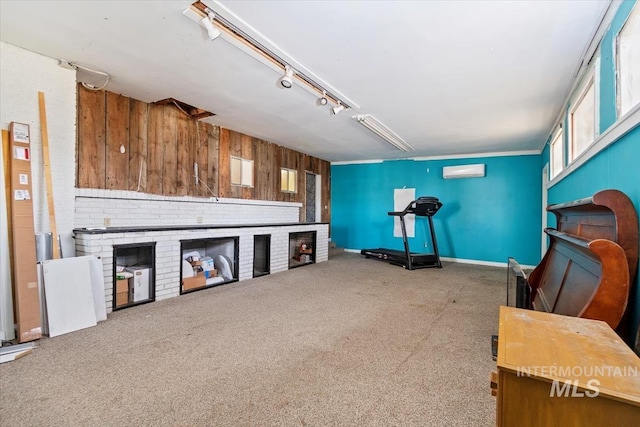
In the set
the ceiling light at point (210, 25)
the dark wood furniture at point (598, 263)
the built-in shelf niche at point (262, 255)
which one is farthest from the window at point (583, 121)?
the built-in shelf niche at point (262, 255)

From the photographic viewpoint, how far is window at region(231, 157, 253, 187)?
17.6 ft

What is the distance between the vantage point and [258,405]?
1668 mm

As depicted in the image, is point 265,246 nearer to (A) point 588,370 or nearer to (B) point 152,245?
(B) point 152,245

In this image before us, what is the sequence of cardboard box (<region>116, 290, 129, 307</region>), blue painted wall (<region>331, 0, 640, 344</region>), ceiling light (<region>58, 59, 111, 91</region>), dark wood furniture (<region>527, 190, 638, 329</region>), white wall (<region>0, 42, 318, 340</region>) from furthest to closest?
blue painted wall (<region>331, 0, 640, 344</region>)
cardboard box (<region>116, 290, 129, 307</region>)
ceiling light (<region>58, 59, 111, 91</region>)
white wall (<region>0, 42, 318, 340</region>)
dark wood furniture (<region>527, 190, 638, 329</region>)

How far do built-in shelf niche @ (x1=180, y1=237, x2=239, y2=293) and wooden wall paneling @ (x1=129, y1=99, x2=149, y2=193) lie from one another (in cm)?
100

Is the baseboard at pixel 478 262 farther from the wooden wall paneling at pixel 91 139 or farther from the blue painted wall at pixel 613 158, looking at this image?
the wooden wall paneling at pixel 91 139

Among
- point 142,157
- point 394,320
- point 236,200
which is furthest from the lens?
point 236,200

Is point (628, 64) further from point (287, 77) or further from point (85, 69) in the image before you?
point (85, 69)

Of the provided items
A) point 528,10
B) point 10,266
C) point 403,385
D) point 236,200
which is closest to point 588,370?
point 403,385

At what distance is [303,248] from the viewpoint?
259 inches

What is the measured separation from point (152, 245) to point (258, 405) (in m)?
2.65

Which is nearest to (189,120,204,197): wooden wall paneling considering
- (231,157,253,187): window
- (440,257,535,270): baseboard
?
(231,157,253,187): window

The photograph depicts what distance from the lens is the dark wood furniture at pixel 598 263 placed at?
4.53ft

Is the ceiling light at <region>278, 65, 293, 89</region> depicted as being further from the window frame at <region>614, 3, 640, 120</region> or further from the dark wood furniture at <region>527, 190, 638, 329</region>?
the dark wood furniture at <region>527, 190, 638, 329</region>
